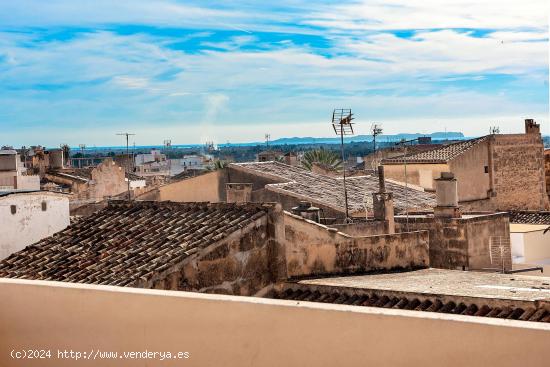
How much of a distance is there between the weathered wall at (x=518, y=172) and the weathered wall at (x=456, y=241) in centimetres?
1551

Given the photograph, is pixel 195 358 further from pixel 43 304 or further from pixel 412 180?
pixel 412 180

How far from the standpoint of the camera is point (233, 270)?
11156 millimetres

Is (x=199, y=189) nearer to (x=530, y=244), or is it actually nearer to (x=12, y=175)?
(x=12, y=175)

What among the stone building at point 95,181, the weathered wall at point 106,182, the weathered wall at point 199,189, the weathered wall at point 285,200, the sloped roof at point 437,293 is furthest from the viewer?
the weathered wall at point 106,182

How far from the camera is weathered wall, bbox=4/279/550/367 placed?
4441mm

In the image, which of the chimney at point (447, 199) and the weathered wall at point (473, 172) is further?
the weathered wall at point (473, 172)

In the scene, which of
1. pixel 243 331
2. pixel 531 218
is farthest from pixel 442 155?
pixel 243 331

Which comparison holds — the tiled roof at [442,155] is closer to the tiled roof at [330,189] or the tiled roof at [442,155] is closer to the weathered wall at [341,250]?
the tiled roof at [330,189]

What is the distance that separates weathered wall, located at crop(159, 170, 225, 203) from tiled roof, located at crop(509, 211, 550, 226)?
9.67 metres

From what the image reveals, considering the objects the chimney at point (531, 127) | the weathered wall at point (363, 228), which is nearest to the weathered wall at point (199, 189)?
the weathered wall at point (363, 228)

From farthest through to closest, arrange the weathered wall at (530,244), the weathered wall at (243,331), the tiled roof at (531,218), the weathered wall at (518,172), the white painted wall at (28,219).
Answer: the weathered wall at (518,172), the tiled roof at (531,218), the weathered wall at (530,244), the white painted wall at (28,219), the weathered wall at (243,331)

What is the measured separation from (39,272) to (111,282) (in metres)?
2.29

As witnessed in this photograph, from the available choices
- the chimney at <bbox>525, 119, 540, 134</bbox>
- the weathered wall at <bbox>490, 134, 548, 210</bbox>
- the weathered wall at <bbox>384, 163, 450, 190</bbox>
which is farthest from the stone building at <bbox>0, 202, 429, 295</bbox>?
the chimney at <bbox>525, 119, 540, 134</bbox>

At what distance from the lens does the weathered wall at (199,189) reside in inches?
1011
